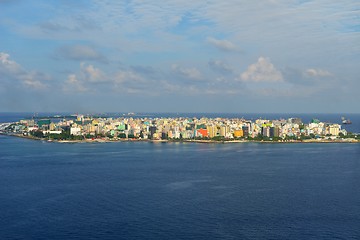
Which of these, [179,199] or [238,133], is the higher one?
[238,133]

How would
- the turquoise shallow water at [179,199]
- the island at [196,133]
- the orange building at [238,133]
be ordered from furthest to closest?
the orange building at [238,133] < the island at [196,133] < the turquoise shallow water at [179,199]

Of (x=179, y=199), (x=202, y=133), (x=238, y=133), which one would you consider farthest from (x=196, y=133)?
(x=179, y=199)

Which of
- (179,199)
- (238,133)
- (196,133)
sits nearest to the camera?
(179,199)

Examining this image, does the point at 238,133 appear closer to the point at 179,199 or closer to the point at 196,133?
the point at 196,133

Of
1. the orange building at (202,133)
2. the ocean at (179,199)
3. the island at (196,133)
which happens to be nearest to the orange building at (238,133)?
the island at (196,133)

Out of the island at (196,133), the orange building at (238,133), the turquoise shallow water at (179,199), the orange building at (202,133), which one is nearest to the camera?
the turquoise shallow water at (179,199)

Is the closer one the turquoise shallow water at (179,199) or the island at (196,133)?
the turquoise shallow water at (179,199)

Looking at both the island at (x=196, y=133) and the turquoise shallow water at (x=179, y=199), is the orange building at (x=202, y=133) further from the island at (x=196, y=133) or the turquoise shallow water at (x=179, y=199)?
the turquoise shallow water at (x=179, y=199)

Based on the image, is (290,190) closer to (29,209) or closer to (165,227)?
(165,227)

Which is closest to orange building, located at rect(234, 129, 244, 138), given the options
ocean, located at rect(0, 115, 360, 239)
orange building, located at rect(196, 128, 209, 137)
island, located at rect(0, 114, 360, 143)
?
island, located at rect(0, 114, 360, 143)

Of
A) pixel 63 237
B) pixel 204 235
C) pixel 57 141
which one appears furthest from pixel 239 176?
pixel 57 141
